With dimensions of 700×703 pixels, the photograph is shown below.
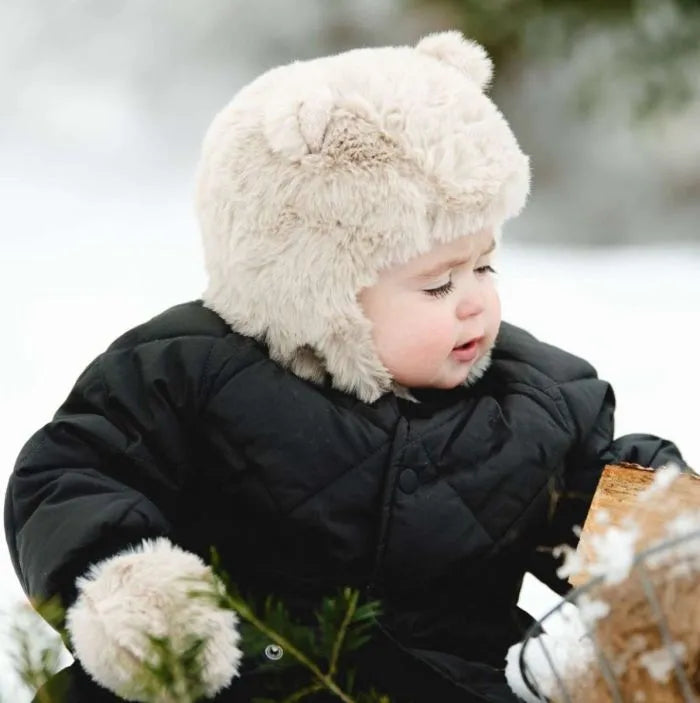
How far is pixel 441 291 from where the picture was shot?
41.6 inches

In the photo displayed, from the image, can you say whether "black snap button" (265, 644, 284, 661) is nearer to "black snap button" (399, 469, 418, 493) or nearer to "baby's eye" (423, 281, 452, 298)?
"black snap button" (399, 469, 418, 493)

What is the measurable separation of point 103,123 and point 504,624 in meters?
1.64

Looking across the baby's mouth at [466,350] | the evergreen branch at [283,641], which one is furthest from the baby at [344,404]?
the evergreen branch at [283,641]

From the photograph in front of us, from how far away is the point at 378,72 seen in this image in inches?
41.2

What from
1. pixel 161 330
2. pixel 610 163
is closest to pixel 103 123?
pixel 610 163

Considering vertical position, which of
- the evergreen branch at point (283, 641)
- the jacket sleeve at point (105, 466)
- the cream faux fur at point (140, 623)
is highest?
the jacket sleeve at point (105, 466)

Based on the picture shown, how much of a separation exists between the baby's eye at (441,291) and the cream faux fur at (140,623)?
31 centimetres

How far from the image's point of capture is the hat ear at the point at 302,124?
1.00m

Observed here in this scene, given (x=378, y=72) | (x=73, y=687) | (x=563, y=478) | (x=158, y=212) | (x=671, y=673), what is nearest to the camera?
(x=671, y=673)

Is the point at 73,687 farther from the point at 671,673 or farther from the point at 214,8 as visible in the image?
the point at 214,8

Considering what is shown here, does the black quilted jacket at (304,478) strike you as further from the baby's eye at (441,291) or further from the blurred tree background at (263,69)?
Result: the blurred tree background at (263,69)

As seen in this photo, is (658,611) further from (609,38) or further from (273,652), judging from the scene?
(609,38)

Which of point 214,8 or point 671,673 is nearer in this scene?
point 671,673

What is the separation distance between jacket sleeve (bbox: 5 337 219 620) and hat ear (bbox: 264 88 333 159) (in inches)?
7.5
